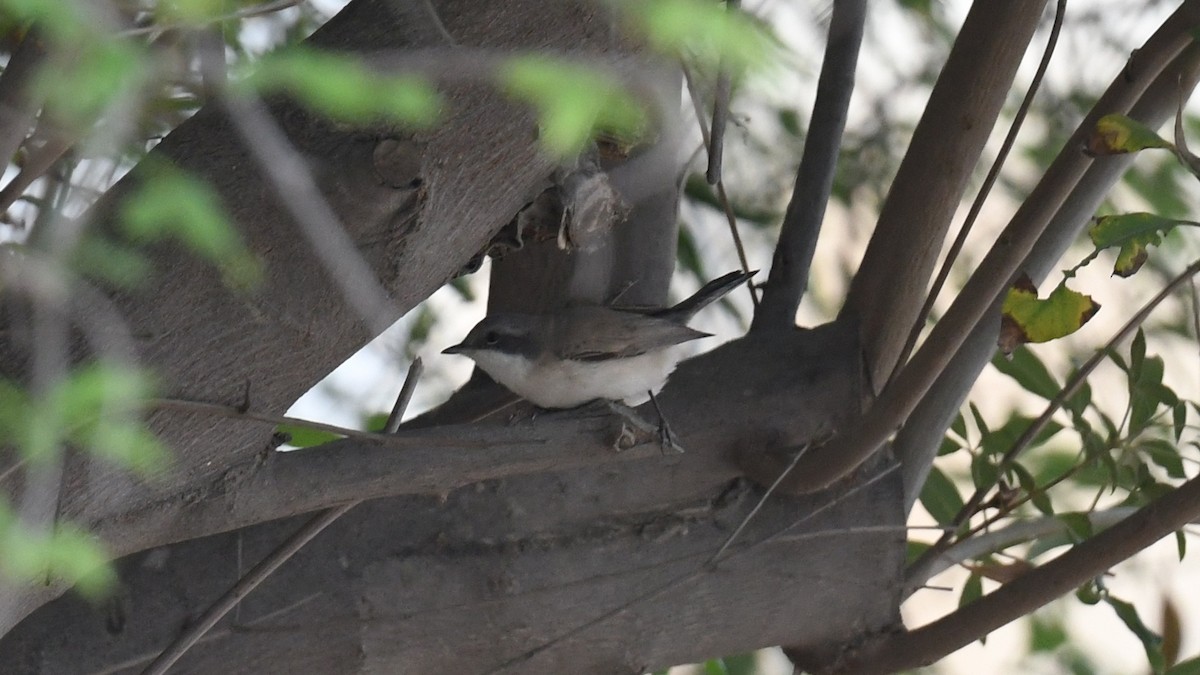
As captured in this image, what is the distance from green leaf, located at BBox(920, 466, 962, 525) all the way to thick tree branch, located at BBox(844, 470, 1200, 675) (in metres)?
0.55

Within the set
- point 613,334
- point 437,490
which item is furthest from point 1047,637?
point 437,490

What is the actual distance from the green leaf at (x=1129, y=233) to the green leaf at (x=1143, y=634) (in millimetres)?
1054

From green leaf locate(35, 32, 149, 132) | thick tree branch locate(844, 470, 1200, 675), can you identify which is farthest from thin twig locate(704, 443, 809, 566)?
green leaf locate(35, 32, 149, 132)

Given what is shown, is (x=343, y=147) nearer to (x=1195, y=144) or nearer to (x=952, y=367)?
(x=952, y=367)

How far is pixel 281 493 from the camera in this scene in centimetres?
188

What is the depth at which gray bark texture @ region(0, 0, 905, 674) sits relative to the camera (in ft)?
5.49

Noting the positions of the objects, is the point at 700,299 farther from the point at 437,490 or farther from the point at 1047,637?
the point at 1047,637

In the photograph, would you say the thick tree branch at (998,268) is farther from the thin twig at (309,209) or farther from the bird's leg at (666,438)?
the thin twig at (309,209)

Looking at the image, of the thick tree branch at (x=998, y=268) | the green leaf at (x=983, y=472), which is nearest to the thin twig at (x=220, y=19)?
the thick tree branch at (x=998, y=268)

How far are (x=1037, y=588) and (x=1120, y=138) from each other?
87cm

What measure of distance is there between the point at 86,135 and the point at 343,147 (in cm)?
47

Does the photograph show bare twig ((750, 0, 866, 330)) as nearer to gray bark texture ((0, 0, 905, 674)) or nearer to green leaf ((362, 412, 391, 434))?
gray bark texture ((0, 0, 905, 674))

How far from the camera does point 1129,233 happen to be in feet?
5.92

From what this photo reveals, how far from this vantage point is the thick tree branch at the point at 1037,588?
80.8 inches
